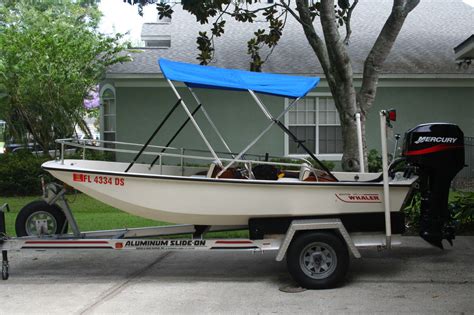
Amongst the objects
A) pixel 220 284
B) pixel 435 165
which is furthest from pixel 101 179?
pixel 435 165

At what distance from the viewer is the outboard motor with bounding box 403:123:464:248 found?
740cm

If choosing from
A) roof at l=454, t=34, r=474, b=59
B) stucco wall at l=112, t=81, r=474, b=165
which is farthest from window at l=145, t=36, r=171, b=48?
roof at l=454, t=34, r=474, b=59

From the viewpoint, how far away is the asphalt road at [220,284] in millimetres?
6414

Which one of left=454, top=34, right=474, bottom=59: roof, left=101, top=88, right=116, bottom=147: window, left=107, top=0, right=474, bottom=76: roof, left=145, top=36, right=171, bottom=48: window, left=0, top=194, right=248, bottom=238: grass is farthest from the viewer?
left=145, top=36, right=171, bottom=48: window

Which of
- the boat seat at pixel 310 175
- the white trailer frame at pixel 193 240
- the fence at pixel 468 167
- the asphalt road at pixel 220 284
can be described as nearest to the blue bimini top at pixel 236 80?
the boat seat at pixel 310 175

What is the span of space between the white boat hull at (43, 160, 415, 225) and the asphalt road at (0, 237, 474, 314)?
2.91 feet

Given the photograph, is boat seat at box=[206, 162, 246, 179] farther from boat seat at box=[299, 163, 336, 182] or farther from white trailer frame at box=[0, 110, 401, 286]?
boat seat at box=[299, 163, 336, 182]

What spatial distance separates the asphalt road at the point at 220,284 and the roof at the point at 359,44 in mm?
8954

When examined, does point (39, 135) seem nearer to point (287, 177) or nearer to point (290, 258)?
point (287, 177)

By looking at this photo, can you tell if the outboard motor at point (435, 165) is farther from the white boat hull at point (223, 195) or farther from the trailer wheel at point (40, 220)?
the trailer wheel at point (40, 220)

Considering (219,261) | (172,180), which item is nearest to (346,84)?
(219,261)

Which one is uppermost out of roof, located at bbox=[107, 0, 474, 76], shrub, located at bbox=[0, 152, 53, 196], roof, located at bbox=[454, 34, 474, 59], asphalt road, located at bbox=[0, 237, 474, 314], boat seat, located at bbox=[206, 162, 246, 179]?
roof, located at bbox=[107, 0, 474, 76]

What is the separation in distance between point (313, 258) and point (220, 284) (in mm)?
1157

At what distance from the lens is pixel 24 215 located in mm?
7758
